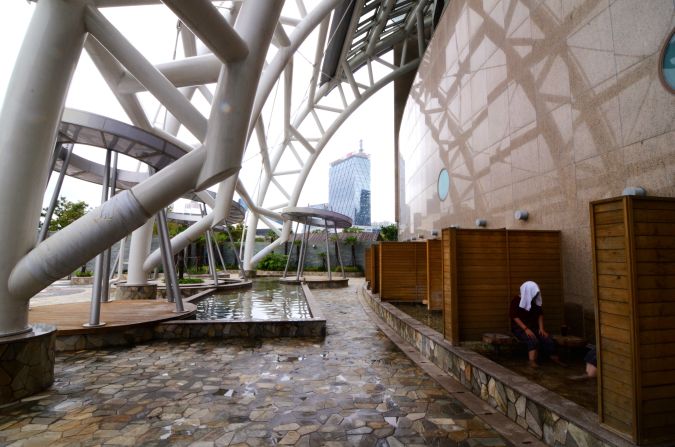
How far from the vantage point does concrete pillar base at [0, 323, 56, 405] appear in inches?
169

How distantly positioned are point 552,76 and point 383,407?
6240mm

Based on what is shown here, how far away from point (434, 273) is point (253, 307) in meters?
5.21

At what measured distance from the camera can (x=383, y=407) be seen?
14.4ft

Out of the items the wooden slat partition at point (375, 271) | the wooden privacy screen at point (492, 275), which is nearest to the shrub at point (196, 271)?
the wooden slat partition at point (375, 271)

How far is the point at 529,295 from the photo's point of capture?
214 inches

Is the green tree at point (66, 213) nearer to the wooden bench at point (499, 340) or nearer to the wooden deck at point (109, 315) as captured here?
the wooden deck at point (109, 315)

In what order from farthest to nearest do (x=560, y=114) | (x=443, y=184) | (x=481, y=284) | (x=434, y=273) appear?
(x=443, y=184), (x=434, y=273), (x=560, y=114), (x=481, y=284)

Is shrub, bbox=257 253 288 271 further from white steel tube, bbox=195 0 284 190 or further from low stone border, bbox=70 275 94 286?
white steel tube, bbox=195 0 284 190

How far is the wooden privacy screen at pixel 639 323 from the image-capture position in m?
2.95

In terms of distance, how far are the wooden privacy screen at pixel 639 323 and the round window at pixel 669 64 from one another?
2.41 meters

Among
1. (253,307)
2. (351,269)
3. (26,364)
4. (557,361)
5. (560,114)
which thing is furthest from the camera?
(351,269)

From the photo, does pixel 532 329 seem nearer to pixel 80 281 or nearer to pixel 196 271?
pixel 80 281

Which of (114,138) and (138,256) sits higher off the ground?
(114,138)

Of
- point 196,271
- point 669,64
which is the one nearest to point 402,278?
point 669,64
